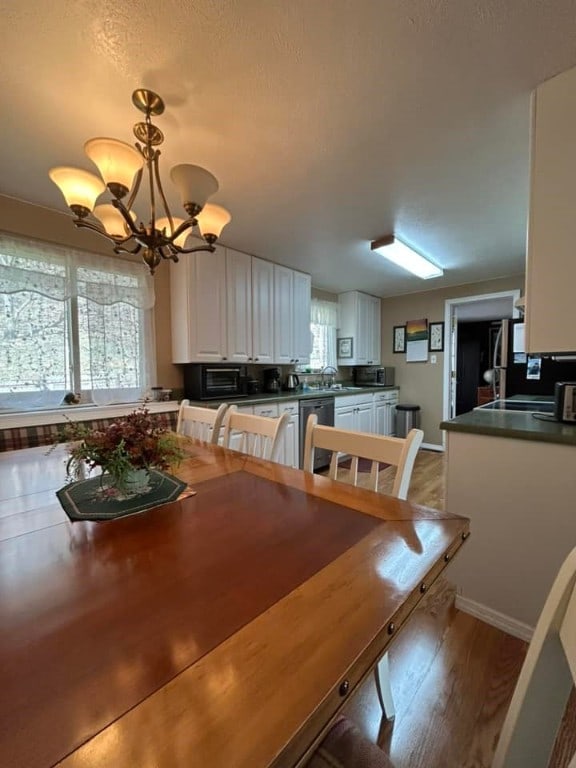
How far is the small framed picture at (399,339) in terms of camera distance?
5.05m

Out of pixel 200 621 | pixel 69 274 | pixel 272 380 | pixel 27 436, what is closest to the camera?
pixel 200 621

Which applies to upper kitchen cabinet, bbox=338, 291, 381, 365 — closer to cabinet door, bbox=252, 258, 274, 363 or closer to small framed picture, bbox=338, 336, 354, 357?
small framed picture, bbox=338, 336, 354, 357

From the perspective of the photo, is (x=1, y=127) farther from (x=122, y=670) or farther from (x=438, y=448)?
(x=438, y=448)

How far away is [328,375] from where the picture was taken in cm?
490

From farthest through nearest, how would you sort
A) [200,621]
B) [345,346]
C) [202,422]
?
[345,346], [202,422], [200,621]

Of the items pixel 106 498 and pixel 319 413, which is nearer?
pixel 106 498

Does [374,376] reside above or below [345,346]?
below

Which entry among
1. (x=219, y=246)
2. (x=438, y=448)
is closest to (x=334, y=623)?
(x=219, y=246)

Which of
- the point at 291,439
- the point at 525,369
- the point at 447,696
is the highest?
the point at 525,369

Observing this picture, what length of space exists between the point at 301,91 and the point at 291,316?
8.25 feet

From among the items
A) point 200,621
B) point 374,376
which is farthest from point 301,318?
point 200,621

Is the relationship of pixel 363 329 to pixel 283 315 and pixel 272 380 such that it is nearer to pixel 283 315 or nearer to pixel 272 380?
pixel 283 315

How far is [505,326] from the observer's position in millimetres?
2691

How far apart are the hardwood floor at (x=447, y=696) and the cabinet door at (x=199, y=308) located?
2.43 metres
